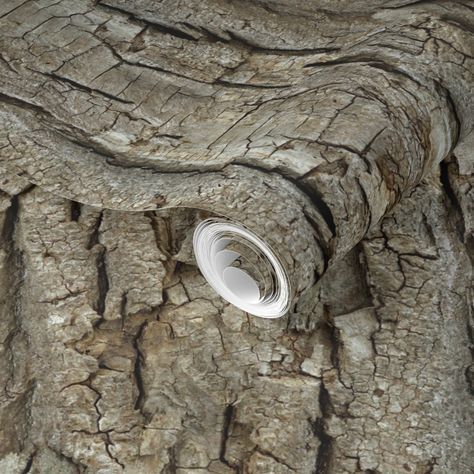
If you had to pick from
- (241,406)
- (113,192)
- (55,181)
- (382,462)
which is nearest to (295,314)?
(241,406)

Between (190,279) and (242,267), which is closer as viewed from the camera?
(242,267)

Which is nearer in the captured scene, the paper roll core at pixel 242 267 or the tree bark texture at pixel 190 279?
the paper roll core at pixel 242 267

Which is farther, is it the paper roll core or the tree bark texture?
the tree bark texture

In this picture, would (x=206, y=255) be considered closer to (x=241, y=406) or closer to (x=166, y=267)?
(x=166, y=267)
